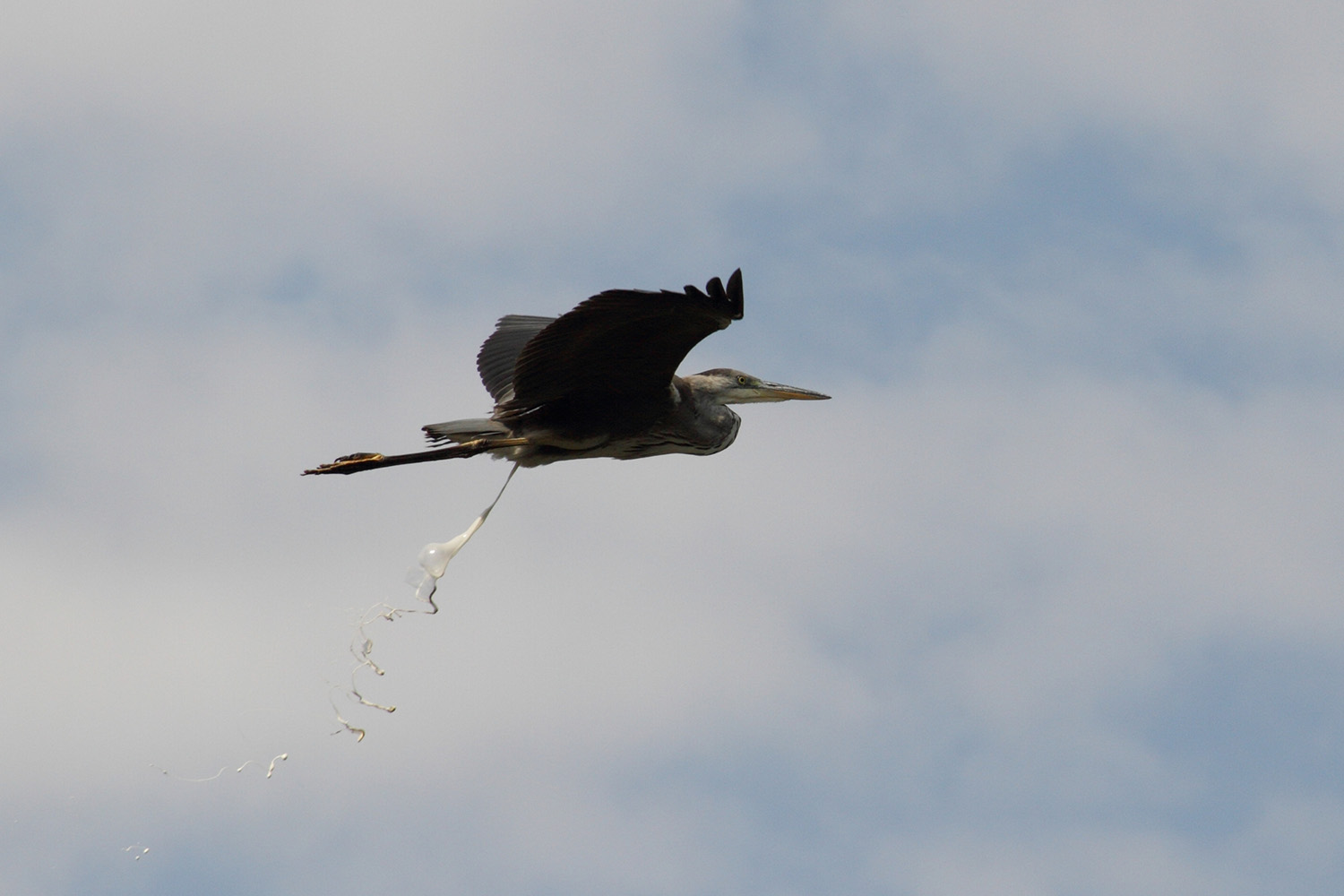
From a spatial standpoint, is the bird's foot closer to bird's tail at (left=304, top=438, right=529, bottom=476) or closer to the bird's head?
bird's tail at (left=304, top=438, right=529, bottom=476)

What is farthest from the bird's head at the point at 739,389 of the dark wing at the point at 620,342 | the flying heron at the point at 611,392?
the dark wing at the point at 620,342

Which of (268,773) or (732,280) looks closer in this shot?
(268,773)

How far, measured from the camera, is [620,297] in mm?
10258

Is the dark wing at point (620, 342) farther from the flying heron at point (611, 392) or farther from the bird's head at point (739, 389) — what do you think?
the bird's head at point (739, 389)

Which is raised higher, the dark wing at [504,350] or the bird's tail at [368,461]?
the dark wing at [504,350]

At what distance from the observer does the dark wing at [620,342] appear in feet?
34.0

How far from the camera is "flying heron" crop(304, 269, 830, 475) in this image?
10.5m

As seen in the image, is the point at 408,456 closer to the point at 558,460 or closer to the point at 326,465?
the point at 326,465

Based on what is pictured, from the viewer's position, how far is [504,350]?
44.7 ft

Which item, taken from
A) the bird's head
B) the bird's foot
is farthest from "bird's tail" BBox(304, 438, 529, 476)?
the bird's head

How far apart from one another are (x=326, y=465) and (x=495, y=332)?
2.86 m

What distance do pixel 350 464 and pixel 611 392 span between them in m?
1.88

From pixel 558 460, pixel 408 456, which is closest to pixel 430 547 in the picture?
pixel 408 456

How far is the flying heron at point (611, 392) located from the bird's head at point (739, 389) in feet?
0.05
